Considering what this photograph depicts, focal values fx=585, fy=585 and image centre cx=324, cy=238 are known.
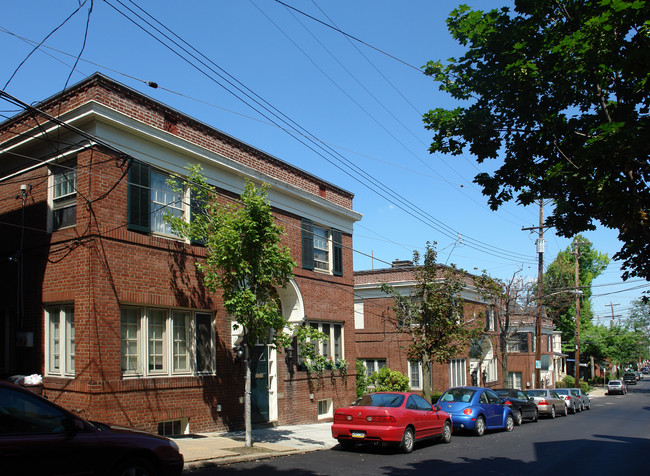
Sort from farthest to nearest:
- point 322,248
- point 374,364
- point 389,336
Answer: point 374,364, point 389,336, point 322,248

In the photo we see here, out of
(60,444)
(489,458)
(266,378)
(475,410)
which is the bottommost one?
(489,458)

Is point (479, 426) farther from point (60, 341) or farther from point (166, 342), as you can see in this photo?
point (60, 341)

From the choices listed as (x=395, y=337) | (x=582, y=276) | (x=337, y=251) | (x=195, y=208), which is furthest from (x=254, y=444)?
(x=582, y=276)

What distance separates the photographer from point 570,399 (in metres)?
31.1

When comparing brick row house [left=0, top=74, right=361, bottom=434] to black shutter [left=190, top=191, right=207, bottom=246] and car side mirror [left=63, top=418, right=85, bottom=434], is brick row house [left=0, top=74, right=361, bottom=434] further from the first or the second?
car side mirror [left=63, top=418, right=85, bottom=434]

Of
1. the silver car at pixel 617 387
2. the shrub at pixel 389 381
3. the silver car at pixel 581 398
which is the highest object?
the shrub at pixel 389 381

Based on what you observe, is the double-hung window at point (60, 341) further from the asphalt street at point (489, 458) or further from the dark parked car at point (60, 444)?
the dark parked car at point (60, 444)

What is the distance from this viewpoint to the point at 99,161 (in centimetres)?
1295

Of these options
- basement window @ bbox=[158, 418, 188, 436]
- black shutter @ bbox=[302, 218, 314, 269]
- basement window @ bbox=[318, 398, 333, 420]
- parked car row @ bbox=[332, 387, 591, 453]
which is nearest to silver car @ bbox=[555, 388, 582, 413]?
parked car row @ bbox=[332, 387, 591, 453]

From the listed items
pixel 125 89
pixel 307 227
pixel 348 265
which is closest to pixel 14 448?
pixel 125 89

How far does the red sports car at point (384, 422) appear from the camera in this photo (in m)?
13.3

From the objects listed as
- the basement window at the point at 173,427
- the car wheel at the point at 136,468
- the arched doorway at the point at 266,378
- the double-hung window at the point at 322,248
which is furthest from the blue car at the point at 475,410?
the car wheel at the point at 136,468

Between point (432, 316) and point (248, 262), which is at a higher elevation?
point (248, 262)

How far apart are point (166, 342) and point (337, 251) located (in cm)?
889
